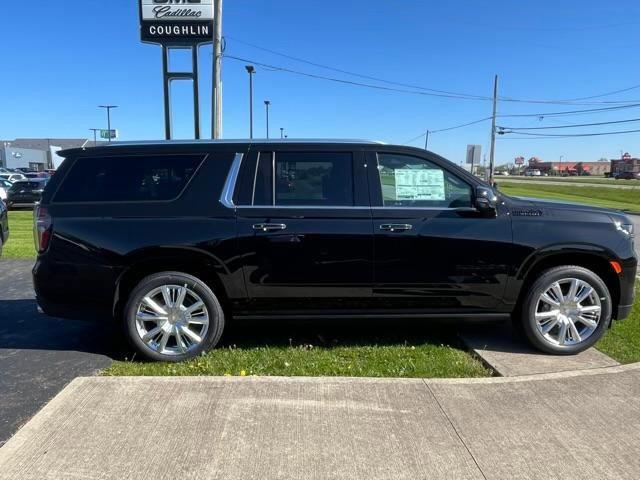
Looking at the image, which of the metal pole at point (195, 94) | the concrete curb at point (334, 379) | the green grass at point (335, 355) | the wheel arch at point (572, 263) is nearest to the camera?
the concrete curb at point (334, 379)

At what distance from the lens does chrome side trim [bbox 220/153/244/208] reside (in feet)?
14.1

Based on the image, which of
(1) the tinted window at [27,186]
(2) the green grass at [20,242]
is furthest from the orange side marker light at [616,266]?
(1) the tinted window at [27,186]

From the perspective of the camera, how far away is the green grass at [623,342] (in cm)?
458

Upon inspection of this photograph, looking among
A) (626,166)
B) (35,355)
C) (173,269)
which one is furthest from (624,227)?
(626,166)

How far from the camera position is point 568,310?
4.52m

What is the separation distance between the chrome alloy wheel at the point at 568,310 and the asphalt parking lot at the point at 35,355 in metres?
3.78

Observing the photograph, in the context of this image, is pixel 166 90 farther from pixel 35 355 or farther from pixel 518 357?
pixel 518 357

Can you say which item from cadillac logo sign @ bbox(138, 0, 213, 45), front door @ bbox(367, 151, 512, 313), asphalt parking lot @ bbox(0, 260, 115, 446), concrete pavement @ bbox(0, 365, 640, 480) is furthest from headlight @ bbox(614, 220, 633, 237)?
cadillac logo sign @ bbox(138, 0, 213, 45)

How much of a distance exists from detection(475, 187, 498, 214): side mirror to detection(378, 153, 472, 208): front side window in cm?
15

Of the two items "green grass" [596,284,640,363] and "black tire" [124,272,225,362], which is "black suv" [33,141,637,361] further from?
"green grass" [596,284,640,363]

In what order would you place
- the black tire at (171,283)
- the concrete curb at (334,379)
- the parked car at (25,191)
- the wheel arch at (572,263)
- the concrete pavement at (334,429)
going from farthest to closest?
the parked car at (25,191)
the wheel arch at (572,263)
the black tire at (171,283)
the concrete curb at (334,379)
the concrete pavement at (334,429)

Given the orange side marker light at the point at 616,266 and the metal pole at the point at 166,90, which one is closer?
the orange side marker light at the point at 616,266

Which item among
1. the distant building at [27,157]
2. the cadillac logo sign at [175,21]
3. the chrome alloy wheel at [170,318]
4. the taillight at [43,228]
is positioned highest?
the cadillac logo sign at [175,21]

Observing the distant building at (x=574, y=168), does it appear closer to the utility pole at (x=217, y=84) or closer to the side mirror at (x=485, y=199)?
the utility pole at (x=217, y=84)
